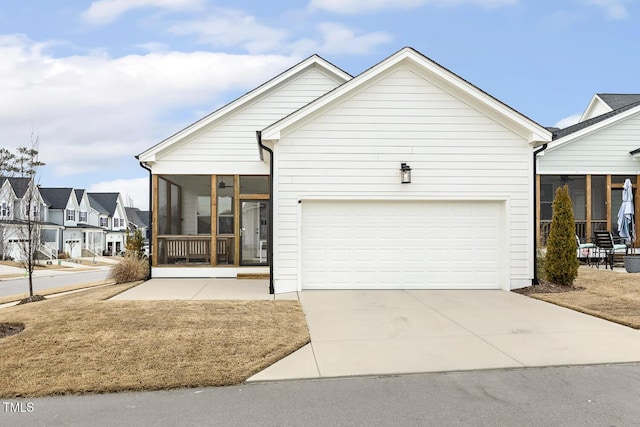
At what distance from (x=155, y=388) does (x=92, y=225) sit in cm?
5220

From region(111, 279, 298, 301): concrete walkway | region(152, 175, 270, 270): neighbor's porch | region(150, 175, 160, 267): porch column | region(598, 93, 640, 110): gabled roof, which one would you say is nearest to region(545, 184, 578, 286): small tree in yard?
region(111, 279, 298, 301): concrete walkway

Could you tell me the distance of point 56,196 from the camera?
145ft

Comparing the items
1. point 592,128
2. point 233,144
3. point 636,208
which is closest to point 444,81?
point 233,144

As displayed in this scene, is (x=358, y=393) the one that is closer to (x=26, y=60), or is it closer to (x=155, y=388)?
(x=155, y=388)

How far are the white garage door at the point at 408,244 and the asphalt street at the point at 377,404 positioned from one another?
525 centimetres

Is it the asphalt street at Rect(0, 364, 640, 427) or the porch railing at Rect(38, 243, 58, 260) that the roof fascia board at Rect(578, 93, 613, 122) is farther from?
the porch railing at Rect(38, 243, 58, 260)

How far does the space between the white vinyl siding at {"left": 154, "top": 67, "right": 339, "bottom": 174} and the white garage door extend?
4.06 metres

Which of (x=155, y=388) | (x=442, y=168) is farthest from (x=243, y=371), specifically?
(x=442, y=168)

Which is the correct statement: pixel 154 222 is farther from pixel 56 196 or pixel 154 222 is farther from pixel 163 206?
pixel 56 196

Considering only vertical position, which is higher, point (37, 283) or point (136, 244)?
point (136, 244)

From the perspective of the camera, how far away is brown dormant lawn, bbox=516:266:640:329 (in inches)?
292

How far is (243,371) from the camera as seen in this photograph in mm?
4898

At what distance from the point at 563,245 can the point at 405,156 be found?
3.99m

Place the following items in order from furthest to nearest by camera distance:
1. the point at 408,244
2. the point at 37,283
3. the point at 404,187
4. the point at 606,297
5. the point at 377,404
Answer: the point at 37,283
the point at 408,244
the point at 404,187
the point at 606,297
the point at 377,404
